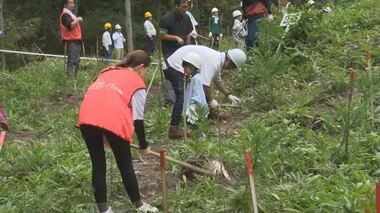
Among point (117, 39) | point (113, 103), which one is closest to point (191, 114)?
point (113, 103)

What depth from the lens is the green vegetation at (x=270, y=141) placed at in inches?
185

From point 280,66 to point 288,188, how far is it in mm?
2604

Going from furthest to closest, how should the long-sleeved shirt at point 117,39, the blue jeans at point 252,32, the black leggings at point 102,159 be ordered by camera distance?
the long-sleeved shirt at point 117,39 < the blue jeans at point 252,32 < the black leggings at point 102,159

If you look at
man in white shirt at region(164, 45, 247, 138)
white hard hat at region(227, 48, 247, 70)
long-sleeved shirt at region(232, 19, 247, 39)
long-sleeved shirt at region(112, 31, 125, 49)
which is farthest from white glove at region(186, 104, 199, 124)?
long-sleeved shirt at region(112, 31, 125, 49)

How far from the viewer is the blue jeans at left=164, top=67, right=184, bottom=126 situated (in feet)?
21.8

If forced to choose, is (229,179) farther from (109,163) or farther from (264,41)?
(264,41)

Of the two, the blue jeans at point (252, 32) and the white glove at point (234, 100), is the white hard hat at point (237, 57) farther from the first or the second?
the blue jeans at point (252, 32)

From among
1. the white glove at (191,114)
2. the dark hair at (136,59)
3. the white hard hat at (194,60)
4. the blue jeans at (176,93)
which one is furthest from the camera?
the blue jeans at (176,93)

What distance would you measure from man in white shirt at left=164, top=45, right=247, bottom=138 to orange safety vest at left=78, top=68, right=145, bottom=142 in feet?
6.47

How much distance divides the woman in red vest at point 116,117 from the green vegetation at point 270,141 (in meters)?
0.43

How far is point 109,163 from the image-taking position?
19.6ft

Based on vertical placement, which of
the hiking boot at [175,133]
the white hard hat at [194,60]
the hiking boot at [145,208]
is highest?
the white hard hat at [194,60]

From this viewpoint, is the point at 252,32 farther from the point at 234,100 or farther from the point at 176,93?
the point at 176,93

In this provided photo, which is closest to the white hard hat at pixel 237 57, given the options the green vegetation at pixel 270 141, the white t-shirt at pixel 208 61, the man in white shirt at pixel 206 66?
the man in white shirt at pixel 206 66
